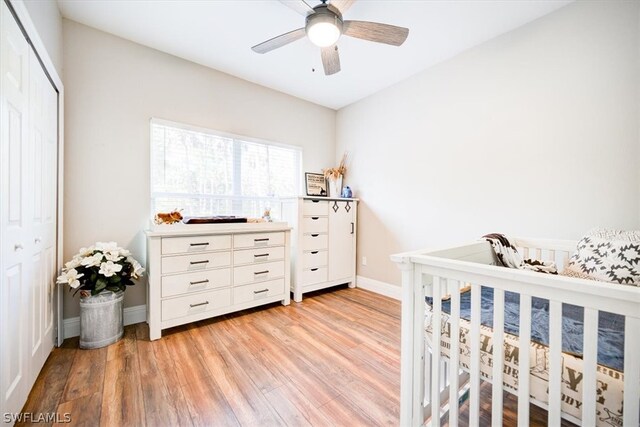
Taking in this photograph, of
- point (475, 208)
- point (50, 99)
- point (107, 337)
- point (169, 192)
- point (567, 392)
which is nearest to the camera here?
point (567, 392)

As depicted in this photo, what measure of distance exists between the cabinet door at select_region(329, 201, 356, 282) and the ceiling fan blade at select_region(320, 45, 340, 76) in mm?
1464

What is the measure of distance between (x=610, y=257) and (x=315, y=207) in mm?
2289

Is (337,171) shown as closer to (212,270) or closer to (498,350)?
(212,270)

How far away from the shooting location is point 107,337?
1.94 m

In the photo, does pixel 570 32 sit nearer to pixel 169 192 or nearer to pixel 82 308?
pixel 169 192

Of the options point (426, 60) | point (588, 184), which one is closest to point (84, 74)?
point (426, 60)

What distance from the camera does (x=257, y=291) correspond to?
8.41 ft

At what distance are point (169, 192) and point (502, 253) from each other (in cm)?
277

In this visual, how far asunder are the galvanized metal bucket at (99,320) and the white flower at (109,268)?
0.67 ft

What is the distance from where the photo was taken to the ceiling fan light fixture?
5.17 ft

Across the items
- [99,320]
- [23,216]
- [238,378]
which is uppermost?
[23,216]

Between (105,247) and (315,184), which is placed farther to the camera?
(315,184)

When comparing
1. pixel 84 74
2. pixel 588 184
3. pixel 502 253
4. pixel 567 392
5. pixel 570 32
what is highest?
pixel 570 32

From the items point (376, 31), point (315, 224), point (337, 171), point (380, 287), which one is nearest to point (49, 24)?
point (376, 31)
